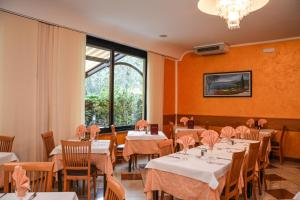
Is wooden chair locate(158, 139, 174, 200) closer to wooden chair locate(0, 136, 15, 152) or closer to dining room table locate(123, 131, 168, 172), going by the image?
dining room table locate(123, 131, 168, 172)

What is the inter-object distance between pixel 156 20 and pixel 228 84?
3043 millimetres

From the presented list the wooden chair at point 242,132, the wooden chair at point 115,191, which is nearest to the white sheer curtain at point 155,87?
the wooden chair at point 242,132

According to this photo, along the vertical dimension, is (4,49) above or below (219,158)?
above

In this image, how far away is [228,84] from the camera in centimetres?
664

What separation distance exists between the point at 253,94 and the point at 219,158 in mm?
3967

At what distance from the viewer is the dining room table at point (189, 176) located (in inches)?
92.4

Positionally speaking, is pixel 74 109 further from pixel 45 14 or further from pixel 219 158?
pixel 219 158

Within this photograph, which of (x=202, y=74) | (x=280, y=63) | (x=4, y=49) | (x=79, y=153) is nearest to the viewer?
(x=79, y=153)

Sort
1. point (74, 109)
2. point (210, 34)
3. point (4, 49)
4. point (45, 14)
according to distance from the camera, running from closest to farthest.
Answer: point (4, 49) → point (45, 14) → point (74, 109) → point (210, 34)

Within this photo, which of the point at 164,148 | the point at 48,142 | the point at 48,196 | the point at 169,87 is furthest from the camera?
the point at 169,87

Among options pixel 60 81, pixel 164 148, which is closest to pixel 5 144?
pixel 60 81

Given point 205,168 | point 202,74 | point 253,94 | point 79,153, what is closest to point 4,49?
point 79,153

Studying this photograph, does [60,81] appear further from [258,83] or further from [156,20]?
[258,83]

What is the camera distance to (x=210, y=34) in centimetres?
557
